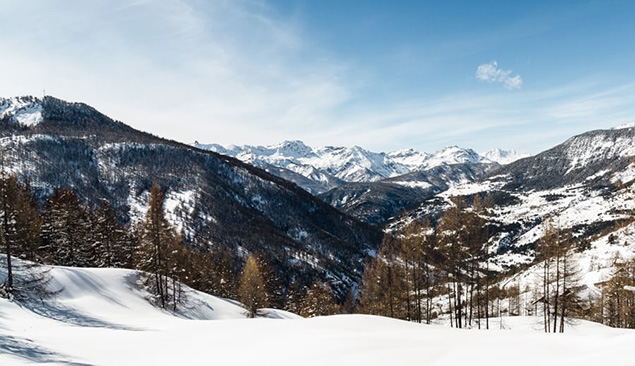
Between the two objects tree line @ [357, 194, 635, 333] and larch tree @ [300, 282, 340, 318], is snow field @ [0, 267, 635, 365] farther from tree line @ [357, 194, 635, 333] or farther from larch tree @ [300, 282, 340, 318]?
larch tree @ [300, 282, 340, 318]

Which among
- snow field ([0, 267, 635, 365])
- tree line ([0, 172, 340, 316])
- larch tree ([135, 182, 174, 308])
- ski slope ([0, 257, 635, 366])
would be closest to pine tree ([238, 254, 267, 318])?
tree line ([0, 172, 340, 316])

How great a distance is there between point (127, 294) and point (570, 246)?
39.3 metres

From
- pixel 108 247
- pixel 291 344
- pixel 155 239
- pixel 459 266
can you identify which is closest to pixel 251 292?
pixel 155 239

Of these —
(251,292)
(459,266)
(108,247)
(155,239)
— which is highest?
(155,239)

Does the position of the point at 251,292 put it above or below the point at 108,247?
below

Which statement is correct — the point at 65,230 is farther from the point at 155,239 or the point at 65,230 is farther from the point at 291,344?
the point at 291,344

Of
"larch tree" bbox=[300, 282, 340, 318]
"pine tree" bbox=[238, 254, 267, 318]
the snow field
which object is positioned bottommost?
"larch tree" bbox=[300, 282, 340, 318]

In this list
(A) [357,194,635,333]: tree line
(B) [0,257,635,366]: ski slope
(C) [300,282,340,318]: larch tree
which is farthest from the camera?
(C) [300,282,340,318]: larch tree

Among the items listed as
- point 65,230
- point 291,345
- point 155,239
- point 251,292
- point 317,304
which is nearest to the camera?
point 291,345

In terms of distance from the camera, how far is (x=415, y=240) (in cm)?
3062

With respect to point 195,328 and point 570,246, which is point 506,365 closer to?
point 195,328

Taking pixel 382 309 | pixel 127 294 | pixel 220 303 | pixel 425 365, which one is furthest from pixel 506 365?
pixel 220 303

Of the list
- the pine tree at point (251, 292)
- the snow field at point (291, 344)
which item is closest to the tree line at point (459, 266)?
the snow field at point (291, 344)

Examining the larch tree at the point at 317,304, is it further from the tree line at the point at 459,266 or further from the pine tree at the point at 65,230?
the pine tree at the point at 65,230
